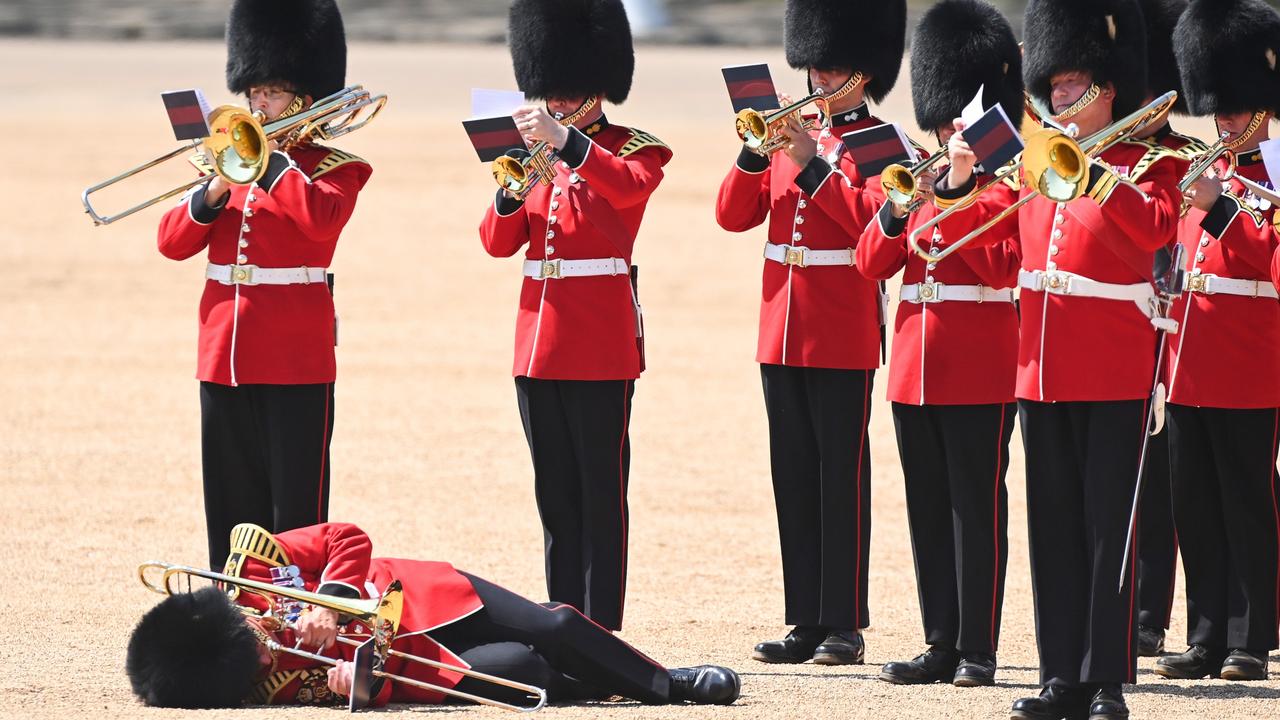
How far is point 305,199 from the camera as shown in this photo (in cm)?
505

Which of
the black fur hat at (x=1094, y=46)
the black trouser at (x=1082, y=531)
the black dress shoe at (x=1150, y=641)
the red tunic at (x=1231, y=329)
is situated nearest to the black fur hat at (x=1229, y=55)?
the red tunic at (x=1231, y=329)

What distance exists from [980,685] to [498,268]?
8.70m

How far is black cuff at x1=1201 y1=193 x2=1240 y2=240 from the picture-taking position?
4.81 m

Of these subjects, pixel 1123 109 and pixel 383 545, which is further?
pixel 383 545

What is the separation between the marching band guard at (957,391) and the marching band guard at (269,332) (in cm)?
130

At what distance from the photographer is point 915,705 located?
4.61 metres

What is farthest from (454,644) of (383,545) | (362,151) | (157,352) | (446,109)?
(446,109)

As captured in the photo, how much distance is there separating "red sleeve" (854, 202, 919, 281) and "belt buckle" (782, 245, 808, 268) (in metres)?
0.33

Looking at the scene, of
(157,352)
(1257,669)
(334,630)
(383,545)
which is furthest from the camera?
(157,352)

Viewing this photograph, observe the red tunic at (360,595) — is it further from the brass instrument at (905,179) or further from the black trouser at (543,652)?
the brass instrument at (905,179)

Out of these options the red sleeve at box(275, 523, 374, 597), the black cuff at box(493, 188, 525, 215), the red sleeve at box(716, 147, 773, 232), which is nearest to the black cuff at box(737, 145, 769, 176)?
the red sleeve at box(716, 147, 773, 232)

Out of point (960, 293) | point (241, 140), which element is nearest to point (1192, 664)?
point (960, 293)

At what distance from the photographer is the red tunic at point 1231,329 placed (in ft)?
16.7

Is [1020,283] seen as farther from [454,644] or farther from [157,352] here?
[157,352]
